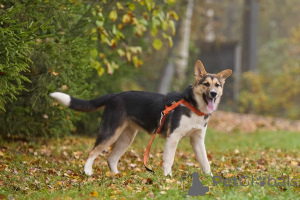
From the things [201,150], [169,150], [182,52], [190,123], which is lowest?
[169,150]

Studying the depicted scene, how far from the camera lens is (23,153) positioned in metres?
7.94

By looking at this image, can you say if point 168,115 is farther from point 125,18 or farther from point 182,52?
point 182,52

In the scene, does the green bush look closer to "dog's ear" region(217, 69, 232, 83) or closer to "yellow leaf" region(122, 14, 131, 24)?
"yellow leaf" region(122, 14, 131, 24)

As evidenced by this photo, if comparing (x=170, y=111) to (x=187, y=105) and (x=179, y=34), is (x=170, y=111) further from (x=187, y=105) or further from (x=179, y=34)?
(x=179, y=34)

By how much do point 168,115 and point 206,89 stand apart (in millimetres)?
693

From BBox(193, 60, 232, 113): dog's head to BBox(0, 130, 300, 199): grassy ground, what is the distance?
3.33 feet

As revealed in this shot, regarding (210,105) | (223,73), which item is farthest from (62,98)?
(223,73)

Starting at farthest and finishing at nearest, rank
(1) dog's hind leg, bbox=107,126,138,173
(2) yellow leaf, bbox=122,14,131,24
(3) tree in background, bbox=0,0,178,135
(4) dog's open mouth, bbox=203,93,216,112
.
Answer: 1. (2) yellow leaf, bbox=122,14,131,24
2. (3) tree in background, bbox=0,0,178,135
3. (1) dog's hind leg, bbox=107,126,138,173
4. (4) dog's open mouth, bbox=203,93,216,112

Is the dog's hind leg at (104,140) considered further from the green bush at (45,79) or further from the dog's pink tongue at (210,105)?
the green bush at (45,79)

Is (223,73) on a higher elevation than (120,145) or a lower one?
higher

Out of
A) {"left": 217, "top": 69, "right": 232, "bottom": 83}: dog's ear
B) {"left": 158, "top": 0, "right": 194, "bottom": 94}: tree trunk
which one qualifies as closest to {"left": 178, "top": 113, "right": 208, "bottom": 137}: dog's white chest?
{"left": 217, "top": 69, "right": 232, "bottom": 83}: dog's ear

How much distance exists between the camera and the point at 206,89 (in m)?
5.93

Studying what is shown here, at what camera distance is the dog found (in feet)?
19.8

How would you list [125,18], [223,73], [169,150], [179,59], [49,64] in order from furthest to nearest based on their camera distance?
[179,59], [125,18], [49,64], [223,73], [169,150]
